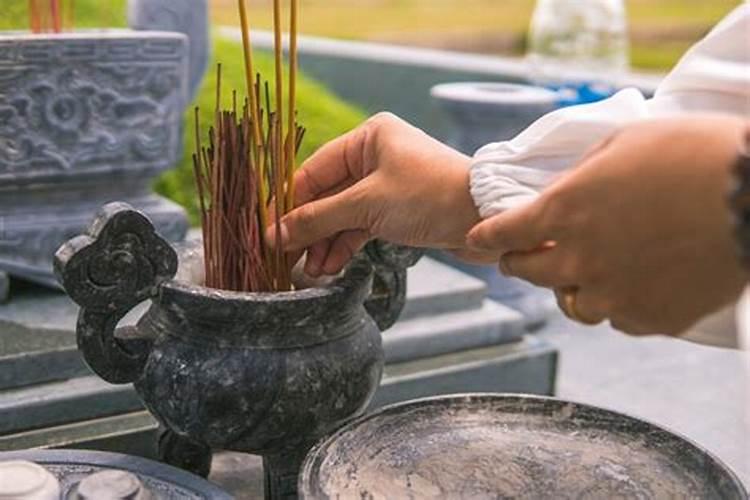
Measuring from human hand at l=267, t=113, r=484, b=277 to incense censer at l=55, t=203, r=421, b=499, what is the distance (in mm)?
58

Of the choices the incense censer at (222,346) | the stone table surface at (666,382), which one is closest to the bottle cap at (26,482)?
the incense censer at (222,346)

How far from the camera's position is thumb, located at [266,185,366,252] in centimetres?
135

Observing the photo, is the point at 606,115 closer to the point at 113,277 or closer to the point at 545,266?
the point at 545,266

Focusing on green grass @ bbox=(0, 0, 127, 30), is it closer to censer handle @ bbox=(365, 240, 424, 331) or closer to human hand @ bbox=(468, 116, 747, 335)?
censer handle @ bbox=(365, 240, 424, 331)

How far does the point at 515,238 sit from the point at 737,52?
34cm

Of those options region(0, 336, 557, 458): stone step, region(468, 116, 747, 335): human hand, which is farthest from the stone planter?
region(468, 116, 747, 335): human hand

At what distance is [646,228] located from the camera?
96 centimetres

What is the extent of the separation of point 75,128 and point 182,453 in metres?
0.79

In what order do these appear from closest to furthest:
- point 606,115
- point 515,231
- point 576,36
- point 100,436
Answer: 1. point 515,231
2. point 606,115
3. point 100,436
4. point 576,36

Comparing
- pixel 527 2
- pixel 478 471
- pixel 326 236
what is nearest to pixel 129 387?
pixel 326 236

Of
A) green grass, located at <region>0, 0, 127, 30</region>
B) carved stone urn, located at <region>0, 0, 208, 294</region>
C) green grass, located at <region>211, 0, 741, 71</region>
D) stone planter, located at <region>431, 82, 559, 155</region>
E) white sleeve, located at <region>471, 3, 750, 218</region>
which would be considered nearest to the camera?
white sleeve, located at <region>471, 3, 750, 218</region>

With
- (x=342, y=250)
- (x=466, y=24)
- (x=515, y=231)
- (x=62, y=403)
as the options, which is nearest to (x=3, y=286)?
(x=62, y=403)

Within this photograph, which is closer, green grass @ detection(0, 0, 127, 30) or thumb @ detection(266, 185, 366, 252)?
thumb @ detection(266, 185, 366, 252)

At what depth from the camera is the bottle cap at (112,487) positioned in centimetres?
124
